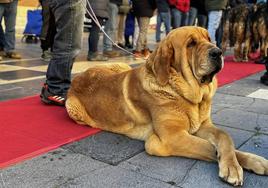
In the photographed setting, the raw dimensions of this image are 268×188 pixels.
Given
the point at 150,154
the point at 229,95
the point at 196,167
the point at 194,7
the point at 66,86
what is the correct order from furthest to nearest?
the point at 194,7 < the point at 229,95 < the point at 66,86 < the point at 150,154 < the point at 196,167

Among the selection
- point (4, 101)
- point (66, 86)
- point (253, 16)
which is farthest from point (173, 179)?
point (253, 16)

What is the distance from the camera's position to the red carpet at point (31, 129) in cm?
328

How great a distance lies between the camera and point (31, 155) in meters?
3.20

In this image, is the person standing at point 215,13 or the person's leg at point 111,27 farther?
the person standing at point 215,13

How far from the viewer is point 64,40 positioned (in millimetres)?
4574

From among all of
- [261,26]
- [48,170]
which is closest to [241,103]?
[48,170]

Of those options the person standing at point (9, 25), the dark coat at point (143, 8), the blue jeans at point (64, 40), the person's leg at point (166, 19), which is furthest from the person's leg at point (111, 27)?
the blue jeans at point (64, 40)

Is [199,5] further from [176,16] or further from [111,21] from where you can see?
[111,21]

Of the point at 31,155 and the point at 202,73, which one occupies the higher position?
the point at 202,73

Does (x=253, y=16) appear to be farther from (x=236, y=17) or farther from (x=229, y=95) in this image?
(x=229, y=95)

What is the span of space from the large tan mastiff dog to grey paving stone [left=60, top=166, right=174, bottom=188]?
41 centimetres

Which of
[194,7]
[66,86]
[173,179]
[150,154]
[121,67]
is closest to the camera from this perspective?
[173,179]

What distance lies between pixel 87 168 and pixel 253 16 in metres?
7.03

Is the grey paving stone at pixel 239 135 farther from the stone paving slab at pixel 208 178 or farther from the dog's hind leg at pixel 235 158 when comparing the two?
the dog's hind leg at pixel 235 158
